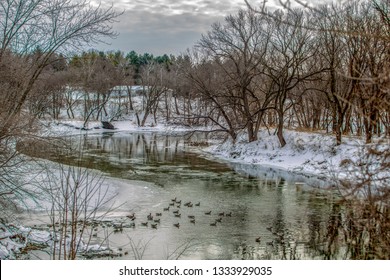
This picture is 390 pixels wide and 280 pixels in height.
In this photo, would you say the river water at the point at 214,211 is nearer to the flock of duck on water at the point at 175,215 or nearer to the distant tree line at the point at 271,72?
the flock of duck on water at the point at 175,215

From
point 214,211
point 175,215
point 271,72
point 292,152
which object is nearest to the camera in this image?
point 175,215

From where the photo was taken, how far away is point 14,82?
35.0 ft

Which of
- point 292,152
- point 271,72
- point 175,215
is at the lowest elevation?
point 175,215

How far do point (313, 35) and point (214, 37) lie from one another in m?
6.22

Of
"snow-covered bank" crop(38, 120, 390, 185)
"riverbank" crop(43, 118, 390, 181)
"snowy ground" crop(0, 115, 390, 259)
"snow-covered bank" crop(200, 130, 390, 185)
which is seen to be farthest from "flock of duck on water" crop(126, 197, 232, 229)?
"snow-covered bank" crop(200, 130, 390, 185)

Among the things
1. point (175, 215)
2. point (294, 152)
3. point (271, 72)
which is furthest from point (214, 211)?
point (271, 72)

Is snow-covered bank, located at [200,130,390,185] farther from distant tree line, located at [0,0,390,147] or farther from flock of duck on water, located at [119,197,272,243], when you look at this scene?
flock of duck on water, located at [119,197,272,243]

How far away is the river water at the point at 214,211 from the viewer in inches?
427

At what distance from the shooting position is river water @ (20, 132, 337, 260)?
10.9 metres

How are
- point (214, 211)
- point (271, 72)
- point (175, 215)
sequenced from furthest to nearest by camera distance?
point (271, 72), point (214, 211), point (175, 215)

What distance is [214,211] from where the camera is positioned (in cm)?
1469

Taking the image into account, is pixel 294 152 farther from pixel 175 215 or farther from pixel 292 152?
pixel 175 215

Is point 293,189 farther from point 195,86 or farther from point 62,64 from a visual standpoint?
point 195,86

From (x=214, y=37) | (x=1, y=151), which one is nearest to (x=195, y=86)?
(x=214, y=37)
